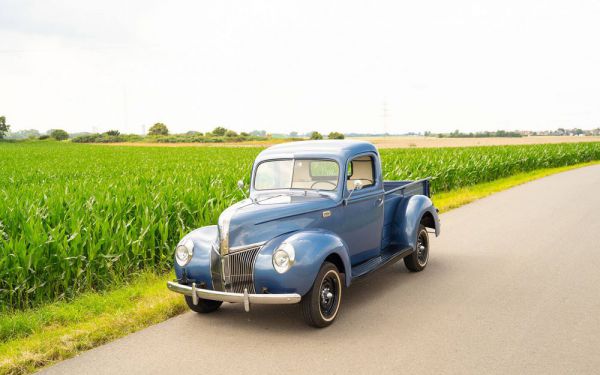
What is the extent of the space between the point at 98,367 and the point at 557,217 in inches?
438

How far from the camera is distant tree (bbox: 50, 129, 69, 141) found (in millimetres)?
125812

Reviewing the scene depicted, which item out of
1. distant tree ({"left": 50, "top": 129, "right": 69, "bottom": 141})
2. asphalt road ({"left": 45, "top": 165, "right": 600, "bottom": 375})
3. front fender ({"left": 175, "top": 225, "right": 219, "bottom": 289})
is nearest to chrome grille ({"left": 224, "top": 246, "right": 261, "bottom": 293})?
front fender ({"left": 175, "top": 225, "right": 219, "bottom": 289})

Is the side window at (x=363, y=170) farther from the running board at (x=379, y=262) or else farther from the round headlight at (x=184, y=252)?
the round headlight at (x=184, y=252)

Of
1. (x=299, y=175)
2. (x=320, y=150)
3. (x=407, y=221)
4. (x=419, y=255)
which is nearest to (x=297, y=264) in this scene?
(x=299, y=175)

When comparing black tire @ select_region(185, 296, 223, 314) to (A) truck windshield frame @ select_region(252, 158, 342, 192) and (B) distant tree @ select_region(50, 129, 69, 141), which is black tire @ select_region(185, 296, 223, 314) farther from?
(B) distant tree @ select_region(50, 129, 69, 141)

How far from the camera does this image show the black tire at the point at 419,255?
26.5 feet

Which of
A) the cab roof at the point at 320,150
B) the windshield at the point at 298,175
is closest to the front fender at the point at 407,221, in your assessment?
the cab roof at the point at 320,150

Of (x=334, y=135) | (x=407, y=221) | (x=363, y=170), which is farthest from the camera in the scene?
(x=334, y=135)

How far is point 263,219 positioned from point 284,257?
1.73ft

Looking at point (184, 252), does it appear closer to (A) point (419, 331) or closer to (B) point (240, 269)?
(B) point (240, 269)

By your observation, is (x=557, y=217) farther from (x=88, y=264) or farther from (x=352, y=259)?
(x=88, y=264)

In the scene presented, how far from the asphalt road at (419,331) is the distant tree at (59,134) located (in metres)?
130

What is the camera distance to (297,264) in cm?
549

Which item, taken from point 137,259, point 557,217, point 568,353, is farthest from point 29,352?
point 557,217
